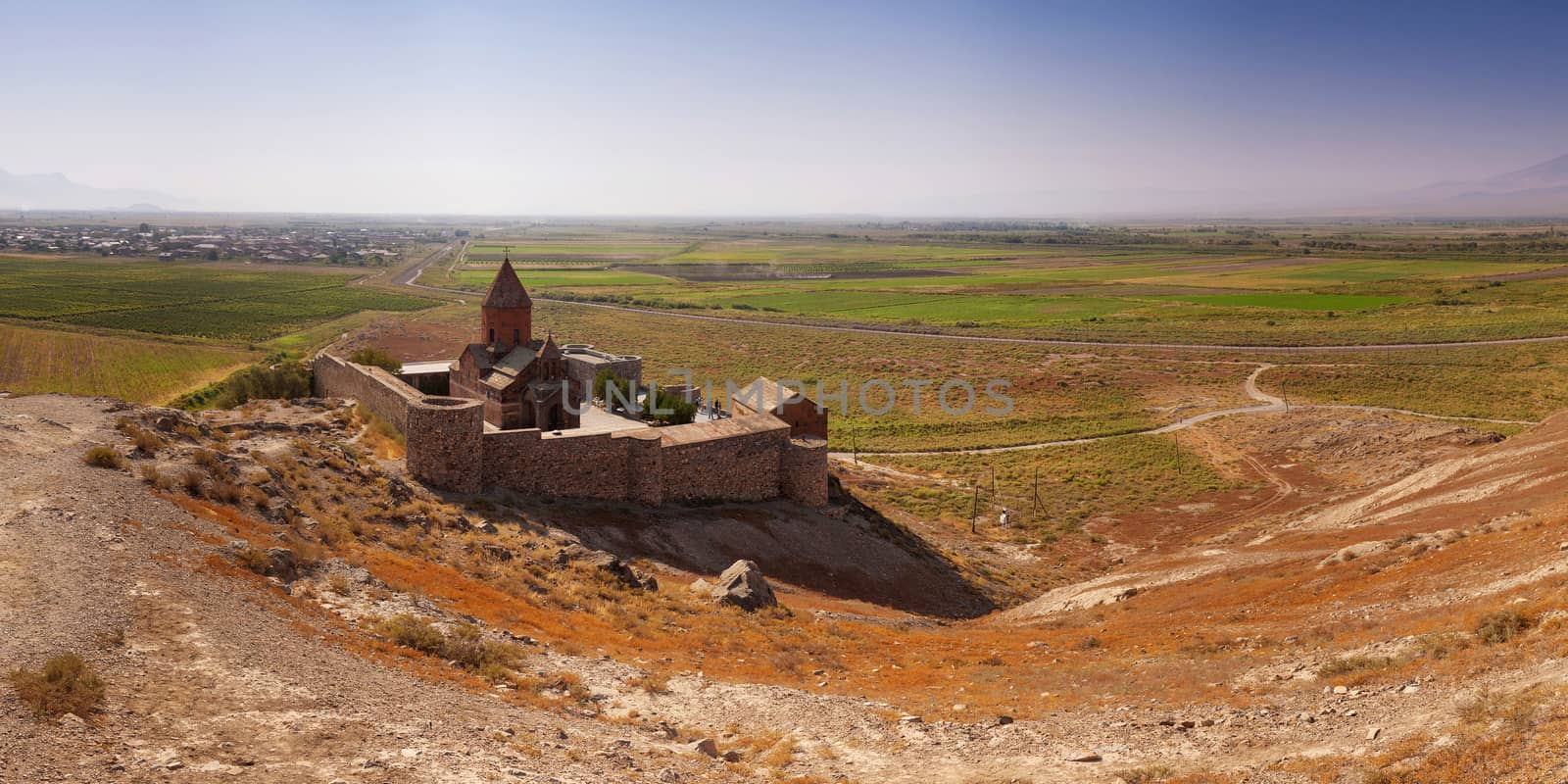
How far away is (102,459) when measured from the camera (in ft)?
42.5

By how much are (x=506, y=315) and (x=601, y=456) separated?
948 cm

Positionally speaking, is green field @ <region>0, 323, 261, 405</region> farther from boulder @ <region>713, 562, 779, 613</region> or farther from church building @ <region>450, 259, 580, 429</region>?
boulder @ <region>713, 562, 779, 613</region>

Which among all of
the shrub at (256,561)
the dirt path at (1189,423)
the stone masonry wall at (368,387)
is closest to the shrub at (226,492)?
the shrub at (256,561)

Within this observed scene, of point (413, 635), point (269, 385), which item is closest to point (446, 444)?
point (413, 635)

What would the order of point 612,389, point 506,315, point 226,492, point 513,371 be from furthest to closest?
point 612,389 < point 506,315 < point 513,371 < point 226,492

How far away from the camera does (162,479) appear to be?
1282cm

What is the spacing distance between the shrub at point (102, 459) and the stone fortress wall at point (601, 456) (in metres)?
5.27

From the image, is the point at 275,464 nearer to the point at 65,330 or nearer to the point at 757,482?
the point at 757,482

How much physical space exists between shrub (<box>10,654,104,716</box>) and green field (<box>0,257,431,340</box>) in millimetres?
58294

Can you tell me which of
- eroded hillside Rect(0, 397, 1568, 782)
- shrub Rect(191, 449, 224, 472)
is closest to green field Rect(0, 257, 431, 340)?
eroded hillside Rect(0, 397, 1568, 782)

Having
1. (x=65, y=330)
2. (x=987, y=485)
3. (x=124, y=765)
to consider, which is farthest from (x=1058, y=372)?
(x=65, y=330)

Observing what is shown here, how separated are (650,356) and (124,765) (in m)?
52.5

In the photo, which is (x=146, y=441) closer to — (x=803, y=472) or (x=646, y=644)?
(x=646, y=644)

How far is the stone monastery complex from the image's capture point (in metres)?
18.3
